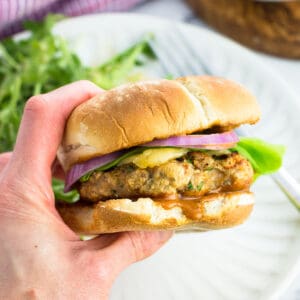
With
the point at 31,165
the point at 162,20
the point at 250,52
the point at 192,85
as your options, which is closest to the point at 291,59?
the point at 250,52

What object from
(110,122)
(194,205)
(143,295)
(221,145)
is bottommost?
(143,295)

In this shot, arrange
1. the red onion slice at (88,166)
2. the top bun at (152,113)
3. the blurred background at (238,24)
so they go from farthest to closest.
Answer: the blurred background at (238,24) < the red onion slice at (88,166) < the top bun at (152,113)

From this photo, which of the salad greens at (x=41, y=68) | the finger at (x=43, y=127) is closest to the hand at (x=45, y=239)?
the finger at (x=43, y=127)

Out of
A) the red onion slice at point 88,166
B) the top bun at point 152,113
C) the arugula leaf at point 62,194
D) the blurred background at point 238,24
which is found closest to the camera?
the top bun at point 152,113

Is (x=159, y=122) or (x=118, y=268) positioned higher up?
(x=159, y=122)

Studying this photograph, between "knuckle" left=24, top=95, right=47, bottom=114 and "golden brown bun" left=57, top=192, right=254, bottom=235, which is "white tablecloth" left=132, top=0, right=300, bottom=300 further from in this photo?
"knuckle" left=24, top=95, right=47, bottom=114

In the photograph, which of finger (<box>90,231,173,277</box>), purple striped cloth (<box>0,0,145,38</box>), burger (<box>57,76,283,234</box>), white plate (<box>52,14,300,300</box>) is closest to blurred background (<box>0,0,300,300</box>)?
purple striped cloth (<box>0,0,145,38</box>)

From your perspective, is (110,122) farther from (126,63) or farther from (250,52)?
(250,52)

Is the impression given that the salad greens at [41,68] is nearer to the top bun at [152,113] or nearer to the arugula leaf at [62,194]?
the arugula leaf at [62,194]
